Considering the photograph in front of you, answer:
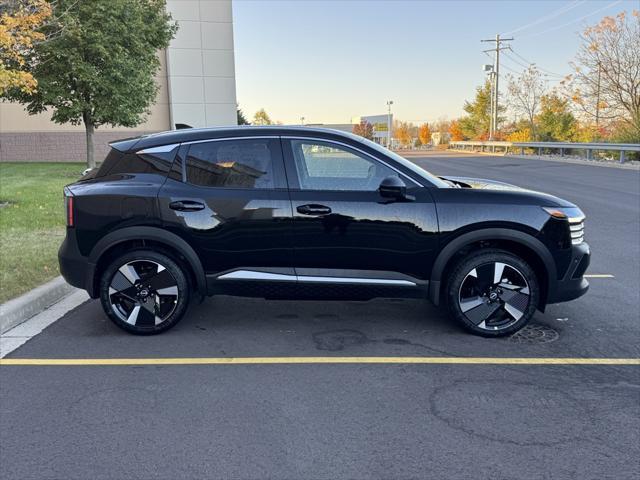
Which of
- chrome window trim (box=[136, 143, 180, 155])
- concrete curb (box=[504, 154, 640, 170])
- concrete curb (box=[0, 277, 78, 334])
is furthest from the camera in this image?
concrete curb (box=[504, 154, 640, 170])

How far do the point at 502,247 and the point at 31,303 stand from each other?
4.42 m

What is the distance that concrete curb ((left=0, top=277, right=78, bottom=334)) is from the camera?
4.87 m

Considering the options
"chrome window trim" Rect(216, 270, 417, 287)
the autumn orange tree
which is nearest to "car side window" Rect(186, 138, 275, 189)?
→ "chrome window trim" Rect(216, 270, 417, 287)

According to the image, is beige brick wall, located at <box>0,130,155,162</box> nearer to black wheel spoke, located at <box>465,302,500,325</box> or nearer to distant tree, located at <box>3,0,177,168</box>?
distant tree, located at <box>3,0,177,168</box>

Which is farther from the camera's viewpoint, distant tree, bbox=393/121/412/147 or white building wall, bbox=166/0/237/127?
distant tree, bbox=393/121/412/147

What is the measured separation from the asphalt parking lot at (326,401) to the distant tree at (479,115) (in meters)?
60.5

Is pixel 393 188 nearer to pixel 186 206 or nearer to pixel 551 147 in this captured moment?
pixel 186 206

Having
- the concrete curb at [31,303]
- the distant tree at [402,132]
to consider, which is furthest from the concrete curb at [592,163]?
the distant tree at [402,132]

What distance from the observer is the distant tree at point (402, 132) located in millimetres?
117963

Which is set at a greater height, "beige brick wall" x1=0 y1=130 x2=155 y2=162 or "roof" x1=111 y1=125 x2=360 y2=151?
"beige brick wall" x1=0 y1=130 x2=155 y2=162

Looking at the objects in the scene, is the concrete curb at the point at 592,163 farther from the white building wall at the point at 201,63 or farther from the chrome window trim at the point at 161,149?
the chrome window trim at the point at 161,149

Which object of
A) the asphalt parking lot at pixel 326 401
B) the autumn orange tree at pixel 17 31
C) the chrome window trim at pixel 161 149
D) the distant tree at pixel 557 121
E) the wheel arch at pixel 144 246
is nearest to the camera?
the asphalt parking lot at pixel 326 401

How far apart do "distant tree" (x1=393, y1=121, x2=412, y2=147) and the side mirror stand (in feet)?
373

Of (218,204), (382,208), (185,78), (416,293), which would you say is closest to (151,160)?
(218,204)
